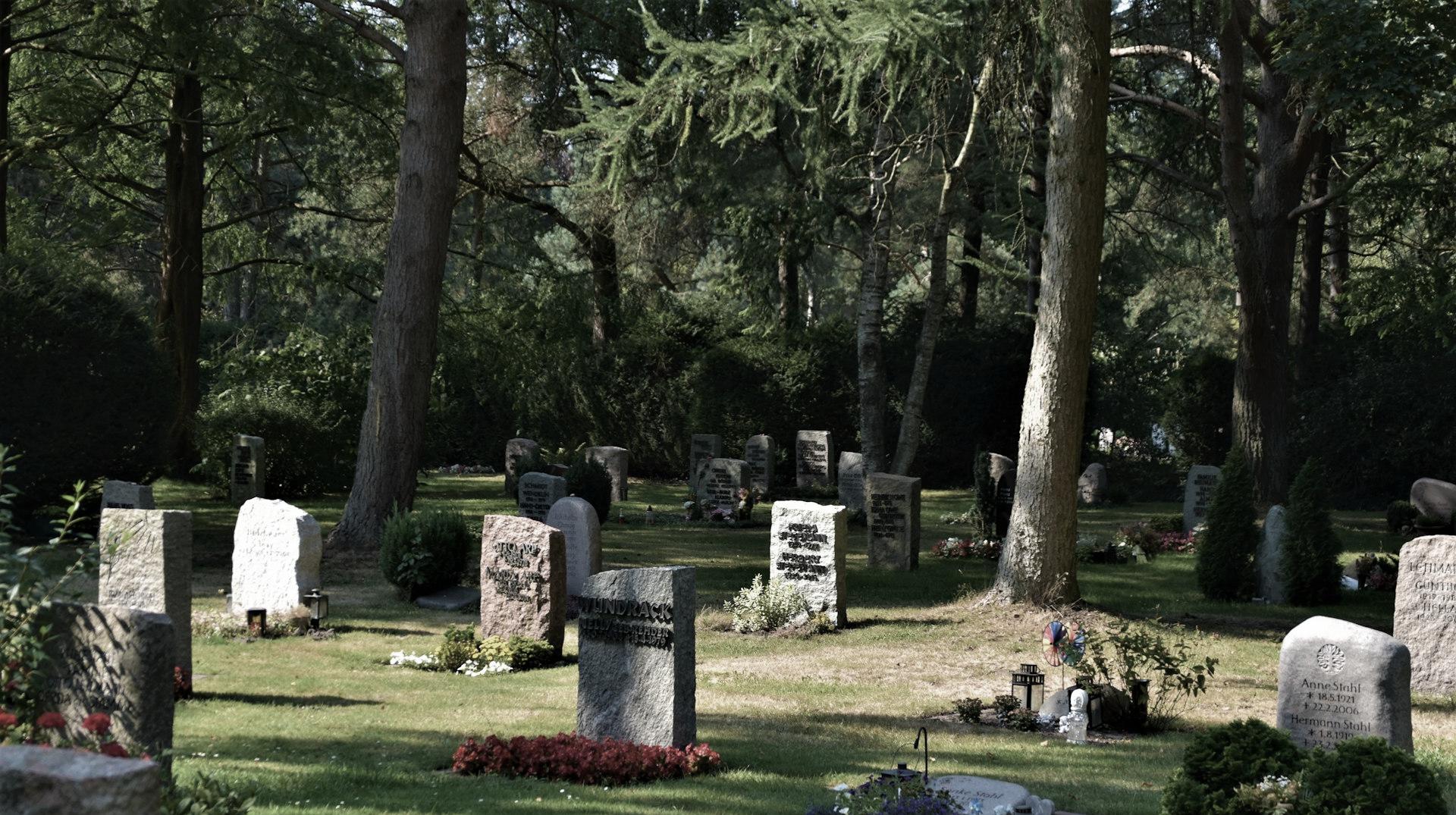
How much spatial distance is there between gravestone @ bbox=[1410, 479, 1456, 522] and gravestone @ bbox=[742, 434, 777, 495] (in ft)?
39.3

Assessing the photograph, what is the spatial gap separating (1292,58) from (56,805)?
15.7 metres

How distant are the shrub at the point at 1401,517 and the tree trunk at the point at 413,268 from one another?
14968 millimetres

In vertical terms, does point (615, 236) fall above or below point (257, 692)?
above

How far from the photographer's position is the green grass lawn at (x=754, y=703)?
7574 millimetres

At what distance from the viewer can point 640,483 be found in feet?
106

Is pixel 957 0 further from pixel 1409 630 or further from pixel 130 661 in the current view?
pixel 130 661

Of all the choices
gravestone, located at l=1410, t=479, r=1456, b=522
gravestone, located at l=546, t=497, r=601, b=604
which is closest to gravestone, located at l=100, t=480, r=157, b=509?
gravestone, located at l=546, t=497, r=601, b=604

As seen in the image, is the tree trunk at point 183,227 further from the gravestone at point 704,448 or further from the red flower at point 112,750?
the red flower at point 112,750

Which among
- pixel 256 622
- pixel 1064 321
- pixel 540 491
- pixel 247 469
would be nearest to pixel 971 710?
pixel 1064 321

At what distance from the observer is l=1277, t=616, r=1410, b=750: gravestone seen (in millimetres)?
8078

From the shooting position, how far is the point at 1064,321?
14.0m

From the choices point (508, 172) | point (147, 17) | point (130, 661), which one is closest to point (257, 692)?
point (130, 661)

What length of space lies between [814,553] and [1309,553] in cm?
556

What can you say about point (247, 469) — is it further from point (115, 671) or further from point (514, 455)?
point (115, 671)
